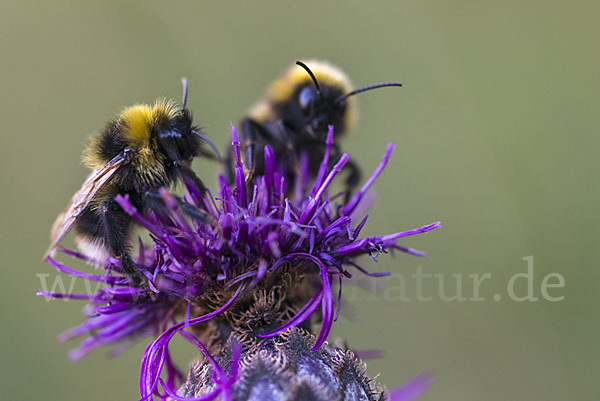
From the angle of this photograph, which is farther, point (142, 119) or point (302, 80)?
point (302, 80)

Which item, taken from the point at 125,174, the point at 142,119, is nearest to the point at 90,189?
the point at 125,174

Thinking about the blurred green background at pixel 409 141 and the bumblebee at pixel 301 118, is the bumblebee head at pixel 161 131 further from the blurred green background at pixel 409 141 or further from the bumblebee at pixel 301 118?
the blurred green background at pixel 409 141

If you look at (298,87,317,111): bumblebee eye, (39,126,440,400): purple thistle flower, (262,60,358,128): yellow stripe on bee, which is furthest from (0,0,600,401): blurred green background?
(39,126,440,400): purple thistle flower

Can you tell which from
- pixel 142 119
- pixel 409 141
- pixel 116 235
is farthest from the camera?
pixel 409 141

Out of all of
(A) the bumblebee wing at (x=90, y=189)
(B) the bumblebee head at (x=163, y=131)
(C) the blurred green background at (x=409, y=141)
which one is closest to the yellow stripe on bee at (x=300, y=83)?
(B) the bumblebee head at (x=163, y=131)

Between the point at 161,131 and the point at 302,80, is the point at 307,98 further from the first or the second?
the point at 161,131

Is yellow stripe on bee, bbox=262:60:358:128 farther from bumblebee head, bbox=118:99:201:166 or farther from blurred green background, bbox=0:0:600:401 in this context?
blurred green background, bbox=0:0:600:401
